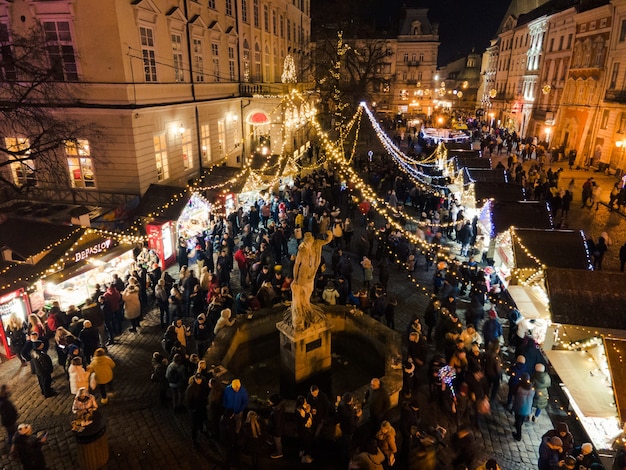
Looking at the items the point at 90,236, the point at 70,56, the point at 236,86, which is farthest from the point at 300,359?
the point at 236,86

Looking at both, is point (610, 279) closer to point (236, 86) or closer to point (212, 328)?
point (212, 328)

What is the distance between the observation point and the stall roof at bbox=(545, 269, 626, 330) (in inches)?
373

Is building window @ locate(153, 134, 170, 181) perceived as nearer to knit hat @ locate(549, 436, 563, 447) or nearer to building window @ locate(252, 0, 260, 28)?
building window @ locate(252, 0, 260, 28)

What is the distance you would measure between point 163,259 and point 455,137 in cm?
2716

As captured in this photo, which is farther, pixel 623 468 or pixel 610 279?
pixel 610 279

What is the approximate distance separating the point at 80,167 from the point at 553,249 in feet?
53.1

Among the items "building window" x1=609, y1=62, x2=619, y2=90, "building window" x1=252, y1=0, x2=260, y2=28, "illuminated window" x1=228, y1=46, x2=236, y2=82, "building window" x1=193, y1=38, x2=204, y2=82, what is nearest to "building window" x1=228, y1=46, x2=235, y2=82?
"illuminated window" x1=228, y1=46, x2=236, y2=82

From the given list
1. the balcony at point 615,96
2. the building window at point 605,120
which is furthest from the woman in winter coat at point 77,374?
the building window at point 605,120

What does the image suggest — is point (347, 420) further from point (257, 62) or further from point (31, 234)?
point (257, 62)

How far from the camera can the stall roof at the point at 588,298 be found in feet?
31.1

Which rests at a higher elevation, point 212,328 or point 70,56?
point 70,56

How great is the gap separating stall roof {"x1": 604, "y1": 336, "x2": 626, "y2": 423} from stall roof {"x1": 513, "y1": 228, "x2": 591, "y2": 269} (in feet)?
12.1

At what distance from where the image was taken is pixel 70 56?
15.7m

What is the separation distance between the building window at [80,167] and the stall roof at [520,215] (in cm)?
1447
